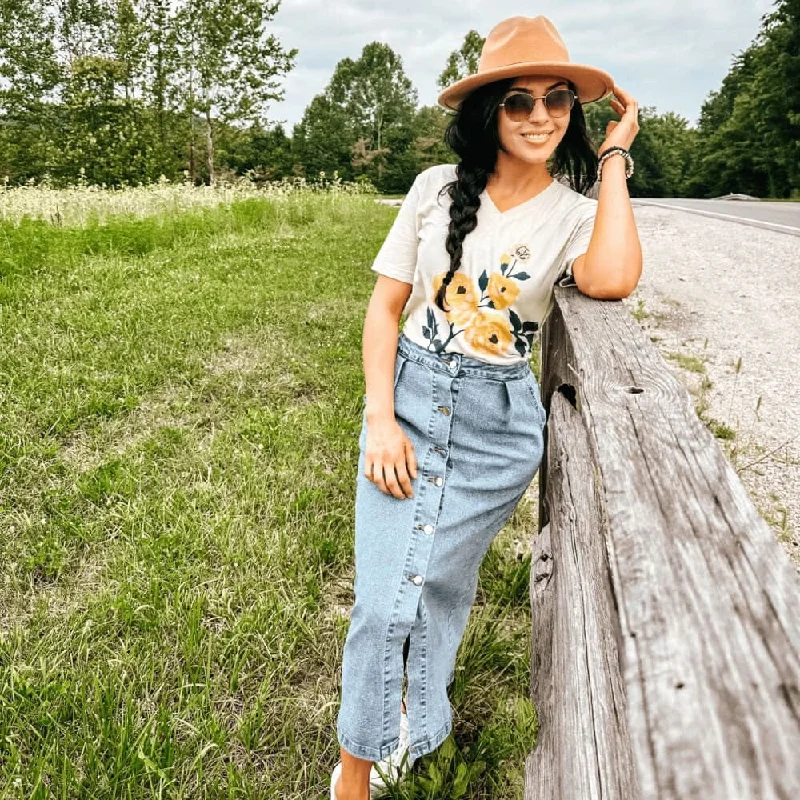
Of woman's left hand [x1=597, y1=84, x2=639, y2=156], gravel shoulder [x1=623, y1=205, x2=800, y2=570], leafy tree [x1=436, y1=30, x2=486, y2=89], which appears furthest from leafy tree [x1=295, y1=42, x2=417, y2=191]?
woman's left hand [x1=597, y1=84, x2=639, y2=156]

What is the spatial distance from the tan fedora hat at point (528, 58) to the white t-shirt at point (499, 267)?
292 millimetres

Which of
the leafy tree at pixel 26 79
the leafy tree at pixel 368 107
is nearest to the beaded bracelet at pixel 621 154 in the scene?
the leafy tree at pixel 26 79

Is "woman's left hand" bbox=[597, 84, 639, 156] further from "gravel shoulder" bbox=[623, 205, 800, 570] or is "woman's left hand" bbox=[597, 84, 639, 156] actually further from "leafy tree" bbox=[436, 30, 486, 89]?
"leafy tree" bbox=[436, 30, 486, 89]

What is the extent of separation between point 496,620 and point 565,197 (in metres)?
1.51

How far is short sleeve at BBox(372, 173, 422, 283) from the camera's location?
1860 millimetres

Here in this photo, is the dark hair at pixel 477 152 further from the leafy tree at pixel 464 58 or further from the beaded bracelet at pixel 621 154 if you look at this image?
the leafy tree at pixel 464 58

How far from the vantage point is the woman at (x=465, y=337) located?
1.59 meters

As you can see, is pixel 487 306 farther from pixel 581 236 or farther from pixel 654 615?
pixel 654 615

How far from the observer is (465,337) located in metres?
1.77

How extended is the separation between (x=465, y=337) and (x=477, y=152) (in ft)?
1.83

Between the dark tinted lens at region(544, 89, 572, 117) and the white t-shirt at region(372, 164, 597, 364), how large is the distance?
0.64ft

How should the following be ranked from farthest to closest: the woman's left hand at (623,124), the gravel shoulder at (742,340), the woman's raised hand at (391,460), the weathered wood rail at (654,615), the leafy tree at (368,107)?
the leafy tree at (368,107), the gravel shoulder at (742,340), the woman's left hand at (623,124), the woman's raised hand at (391,460), the weathered wood rail at (654,615)

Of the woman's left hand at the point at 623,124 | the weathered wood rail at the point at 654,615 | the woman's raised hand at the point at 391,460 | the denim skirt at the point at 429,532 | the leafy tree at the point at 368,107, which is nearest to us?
the weathered wood rail at the point at 654,615

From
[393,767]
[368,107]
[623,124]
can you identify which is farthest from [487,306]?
[368,107]
